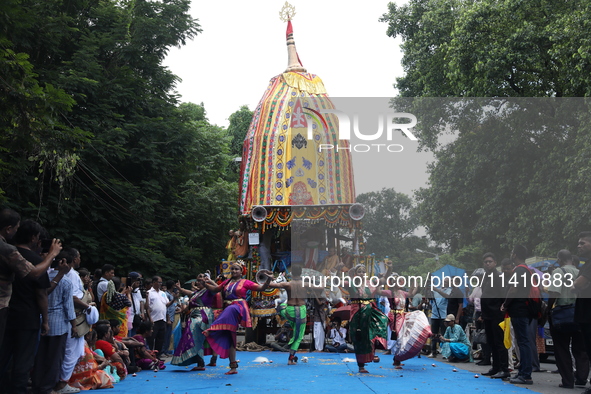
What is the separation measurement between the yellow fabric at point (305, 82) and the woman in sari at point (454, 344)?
34.8 ft

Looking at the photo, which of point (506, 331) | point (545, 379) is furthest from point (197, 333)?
point (545, 379)

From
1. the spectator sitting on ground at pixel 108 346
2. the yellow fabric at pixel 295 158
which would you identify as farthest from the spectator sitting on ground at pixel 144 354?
the yellow fabric at pixel 295 158

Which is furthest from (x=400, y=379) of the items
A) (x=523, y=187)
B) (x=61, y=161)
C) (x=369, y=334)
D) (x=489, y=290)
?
(x=523, y=187)

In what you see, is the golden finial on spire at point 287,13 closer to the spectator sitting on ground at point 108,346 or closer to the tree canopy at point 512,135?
the tree canopy at point 512,135

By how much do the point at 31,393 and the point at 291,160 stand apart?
47.5 ft

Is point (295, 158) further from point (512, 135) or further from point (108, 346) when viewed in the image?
point (108, 346)

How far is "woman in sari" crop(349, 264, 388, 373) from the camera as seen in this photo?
11102 millimetres

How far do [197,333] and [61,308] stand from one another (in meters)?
3.91

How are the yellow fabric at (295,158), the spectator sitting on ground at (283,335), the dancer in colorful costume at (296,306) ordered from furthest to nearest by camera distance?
the yellow fabric at (295,158) < the spectator sitting on ground at (283,335) < the dancer in colorful costume at (296,306)

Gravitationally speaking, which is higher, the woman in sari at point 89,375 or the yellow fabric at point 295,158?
the yellow fabric at point 295,158

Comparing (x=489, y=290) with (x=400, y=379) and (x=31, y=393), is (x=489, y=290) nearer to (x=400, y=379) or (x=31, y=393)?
(x=400, y=379)

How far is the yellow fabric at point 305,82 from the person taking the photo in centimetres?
2269

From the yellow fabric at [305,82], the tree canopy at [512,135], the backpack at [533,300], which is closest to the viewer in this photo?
the backpack at [533,300]

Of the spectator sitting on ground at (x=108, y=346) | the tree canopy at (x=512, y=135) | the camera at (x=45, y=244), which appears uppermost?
the tree canopy at (x=512, y=135)
